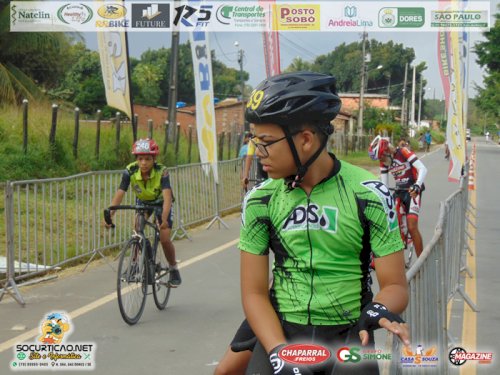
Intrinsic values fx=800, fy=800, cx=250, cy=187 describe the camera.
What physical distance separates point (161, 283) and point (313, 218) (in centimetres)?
570

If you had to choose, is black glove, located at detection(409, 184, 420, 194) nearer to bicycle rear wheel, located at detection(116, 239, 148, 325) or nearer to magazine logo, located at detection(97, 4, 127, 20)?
bicycle rear wheel, located at detection(116, 239, 148, 325)

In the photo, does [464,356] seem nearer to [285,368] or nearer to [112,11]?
[285,368]

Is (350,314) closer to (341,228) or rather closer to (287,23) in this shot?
(341,228)

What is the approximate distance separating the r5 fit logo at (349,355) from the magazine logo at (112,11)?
13382 millimetres

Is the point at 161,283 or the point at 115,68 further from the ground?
the point at 115,68

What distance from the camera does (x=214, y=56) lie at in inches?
3575

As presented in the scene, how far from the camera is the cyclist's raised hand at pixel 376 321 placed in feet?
8.61

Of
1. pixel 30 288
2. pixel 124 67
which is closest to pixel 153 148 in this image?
pixel 30 288

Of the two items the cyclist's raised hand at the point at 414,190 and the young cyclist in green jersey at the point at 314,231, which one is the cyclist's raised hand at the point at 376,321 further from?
A: the cyclist's raised hand at the point at 414,190

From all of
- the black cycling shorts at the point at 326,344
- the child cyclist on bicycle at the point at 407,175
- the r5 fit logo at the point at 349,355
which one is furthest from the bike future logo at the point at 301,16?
the r5 fit logo at the point at 349,355

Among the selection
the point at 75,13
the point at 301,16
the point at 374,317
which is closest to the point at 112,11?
the point at 75,13

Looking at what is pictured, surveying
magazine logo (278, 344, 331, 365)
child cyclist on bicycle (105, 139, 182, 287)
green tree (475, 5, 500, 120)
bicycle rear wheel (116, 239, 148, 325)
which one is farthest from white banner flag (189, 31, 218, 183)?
green tree (475, 5, 500, 120)

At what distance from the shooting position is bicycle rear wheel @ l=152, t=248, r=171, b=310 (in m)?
8.41

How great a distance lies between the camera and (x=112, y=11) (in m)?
15.9
